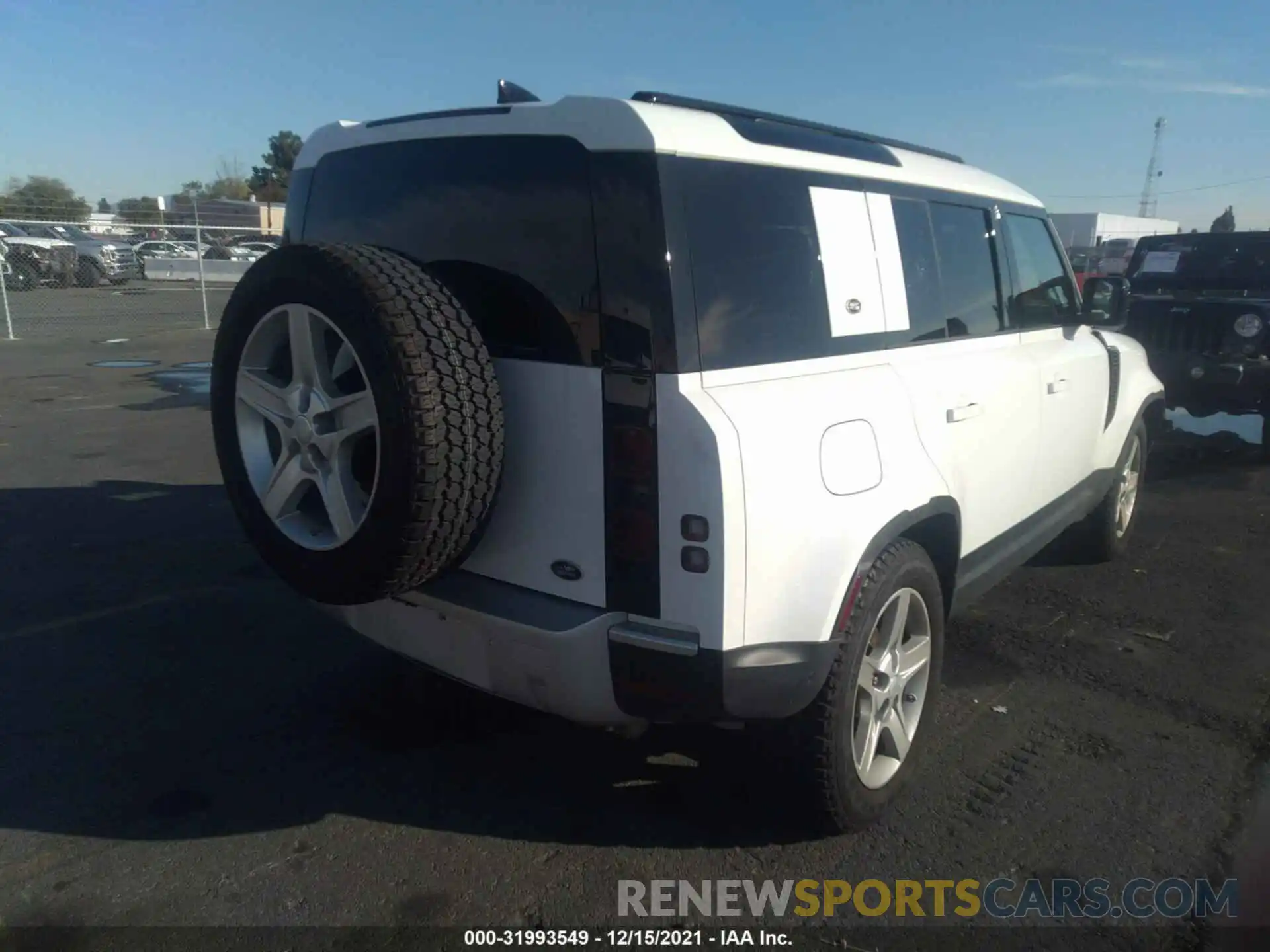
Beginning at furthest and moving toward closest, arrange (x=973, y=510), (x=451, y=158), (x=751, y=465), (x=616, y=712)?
(x=973, y=510), (x=451, y=158), (x=616, y=712), (x=751, y=465)

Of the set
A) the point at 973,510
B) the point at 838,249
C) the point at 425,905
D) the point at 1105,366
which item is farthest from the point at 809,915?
the point at 1105,366

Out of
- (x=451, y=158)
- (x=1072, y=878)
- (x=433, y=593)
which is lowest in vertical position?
(x=1072, y=878)

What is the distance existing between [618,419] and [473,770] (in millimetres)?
1547

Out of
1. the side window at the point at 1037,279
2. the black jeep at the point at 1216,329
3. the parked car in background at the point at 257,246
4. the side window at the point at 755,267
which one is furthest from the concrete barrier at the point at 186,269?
the side window at the point at 755,267

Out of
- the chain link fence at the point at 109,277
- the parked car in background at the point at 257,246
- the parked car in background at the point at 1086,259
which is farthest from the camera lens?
the parked car in background at the point at 257,246

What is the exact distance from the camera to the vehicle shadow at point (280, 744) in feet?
9.93

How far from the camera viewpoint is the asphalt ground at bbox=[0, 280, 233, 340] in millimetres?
17266

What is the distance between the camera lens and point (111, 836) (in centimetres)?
291

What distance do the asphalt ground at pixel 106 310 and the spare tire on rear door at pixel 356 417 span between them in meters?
13.6

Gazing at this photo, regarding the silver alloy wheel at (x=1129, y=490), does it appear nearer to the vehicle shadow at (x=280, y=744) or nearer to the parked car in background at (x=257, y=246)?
the vehicle shadow at (x=280, y=744)

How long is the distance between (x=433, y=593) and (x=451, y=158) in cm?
125

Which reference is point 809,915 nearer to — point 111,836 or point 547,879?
point 547,879

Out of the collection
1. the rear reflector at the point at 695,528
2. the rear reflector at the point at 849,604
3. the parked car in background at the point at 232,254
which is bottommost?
the rear reflector at the point at 849,604

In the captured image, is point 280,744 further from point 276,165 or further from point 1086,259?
point 276,165
